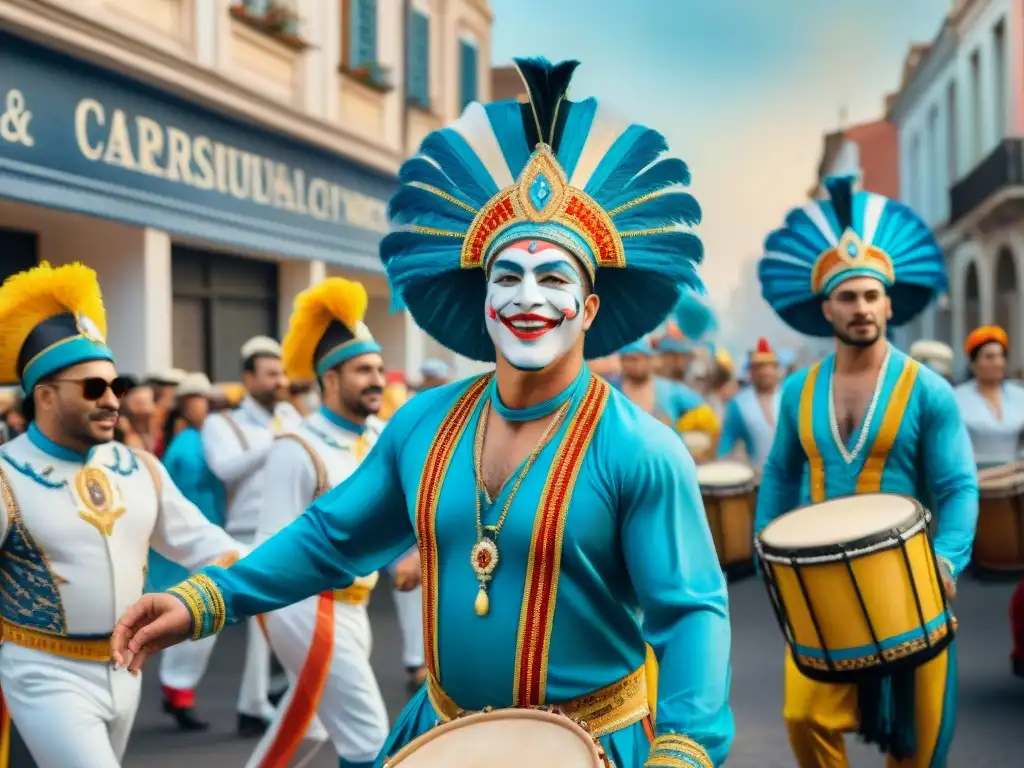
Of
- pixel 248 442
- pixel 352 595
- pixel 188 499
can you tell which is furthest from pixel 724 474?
pixel 352 595

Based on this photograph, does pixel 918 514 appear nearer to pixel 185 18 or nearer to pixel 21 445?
pixel 21 445

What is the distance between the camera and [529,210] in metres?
3.33

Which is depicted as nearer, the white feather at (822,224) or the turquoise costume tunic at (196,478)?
the white feather at (822,224)

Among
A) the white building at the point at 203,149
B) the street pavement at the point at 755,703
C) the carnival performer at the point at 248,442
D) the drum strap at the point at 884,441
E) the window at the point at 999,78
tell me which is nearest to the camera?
the drum strap at the point at 884,441

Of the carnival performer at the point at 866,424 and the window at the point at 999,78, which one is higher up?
the window at the point at 999,78

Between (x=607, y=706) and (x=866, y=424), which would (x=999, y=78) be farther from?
(x=607, y=706)

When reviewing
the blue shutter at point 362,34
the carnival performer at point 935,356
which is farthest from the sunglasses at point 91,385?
the blue shutter at point 362,34

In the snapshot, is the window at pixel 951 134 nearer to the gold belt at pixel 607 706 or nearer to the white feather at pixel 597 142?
the white feather at pixel 597 142

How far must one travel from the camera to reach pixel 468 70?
951 inches

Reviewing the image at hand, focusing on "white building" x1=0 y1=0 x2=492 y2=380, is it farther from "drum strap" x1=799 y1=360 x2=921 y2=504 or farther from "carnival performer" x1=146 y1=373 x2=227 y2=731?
"drum strap" x1=799 y1=360 x2=921 y2=504

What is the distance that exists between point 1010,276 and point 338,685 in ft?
94.3

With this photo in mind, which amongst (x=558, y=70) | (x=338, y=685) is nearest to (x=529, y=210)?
(x=558, y=70)

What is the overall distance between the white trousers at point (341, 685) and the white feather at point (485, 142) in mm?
2812

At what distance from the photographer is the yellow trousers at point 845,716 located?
5.07 metres
